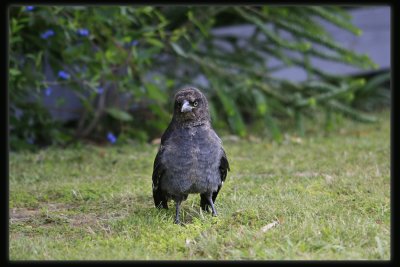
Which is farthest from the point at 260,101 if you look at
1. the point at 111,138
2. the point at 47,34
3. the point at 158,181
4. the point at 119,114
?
the point at 158,181

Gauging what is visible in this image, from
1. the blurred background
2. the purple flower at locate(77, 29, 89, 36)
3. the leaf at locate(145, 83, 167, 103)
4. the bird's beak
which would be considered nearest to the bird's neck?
the bird's beak

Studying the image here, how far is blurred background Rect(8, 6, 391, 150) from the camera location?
7195 millimetres

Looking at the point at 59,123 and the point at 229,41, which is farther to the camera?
the point at 229,41

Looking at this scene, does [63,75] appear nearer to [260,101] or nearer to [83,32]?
[83,32]

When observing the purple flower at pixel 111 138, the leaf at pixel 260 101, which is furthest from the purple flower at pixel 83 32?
the leaf at pixel 260 101

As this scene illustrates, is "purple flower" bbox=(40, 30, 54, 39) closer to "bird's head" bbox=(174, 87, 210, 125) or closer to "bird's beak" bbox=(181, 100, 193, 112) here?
"bird's head" bbox=(174, 87, 210, 125)

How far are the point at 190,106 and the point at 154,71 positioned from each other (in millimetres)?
4253

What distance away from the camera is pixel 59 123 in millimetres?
8086

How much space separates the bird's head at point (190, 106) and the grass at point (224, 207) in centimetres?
70

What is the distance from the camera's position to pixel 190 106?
4867 mm

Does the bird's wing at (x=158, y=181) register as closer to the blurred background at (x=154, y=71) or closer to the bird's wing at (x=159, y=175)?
the bird's wing at (x=159, y=175)
